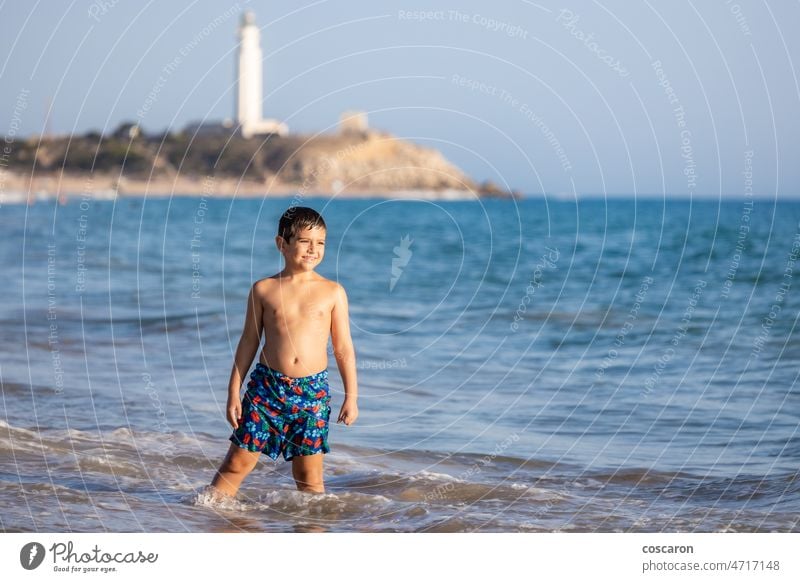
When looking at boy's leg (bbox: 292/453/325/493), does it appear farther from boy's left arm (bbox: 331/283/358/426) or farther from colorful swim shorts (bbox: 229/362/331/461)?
boy's left arm (bbox: 331/283/358/426)

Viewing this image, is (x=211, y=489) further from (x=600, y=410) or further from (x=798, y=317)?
(x=798, y=317)

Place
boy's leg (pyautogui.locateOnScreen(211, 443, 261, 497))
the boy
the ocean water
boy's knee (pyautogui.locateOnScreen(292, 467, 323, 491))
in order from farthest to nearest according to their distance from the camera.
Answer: the ocean water → boy's knee (pyautogui.locateOnScreen(292, 467, 323, 491)) → boy's leg (pyautogui.locateOnScreen(211, 443, 261, 497)) → the boy

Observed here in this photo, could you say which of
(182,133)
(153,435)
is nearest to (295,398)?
(153,435)

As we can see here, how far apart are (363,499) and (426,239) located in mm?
29532

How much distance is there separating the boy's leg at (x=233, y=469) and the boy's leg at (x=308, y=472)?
0.23 m

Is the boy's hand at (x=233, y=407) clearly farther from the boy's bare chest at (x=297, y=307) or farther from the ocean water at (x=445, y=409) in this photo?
the ocean water at (x=445, y=409)

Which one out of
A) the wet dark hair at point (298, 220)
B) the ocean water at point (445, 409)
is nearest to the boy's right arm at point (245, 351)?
the wet dark hair at point (298, 220)

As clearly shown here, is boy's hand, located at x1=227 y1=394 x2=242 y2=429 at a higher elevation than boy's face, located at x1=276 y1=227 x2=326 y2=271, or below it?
below

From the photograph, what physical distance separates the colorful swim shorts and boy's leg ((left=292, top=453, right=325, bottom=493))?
12cm

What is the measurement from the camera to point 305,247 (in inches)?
219

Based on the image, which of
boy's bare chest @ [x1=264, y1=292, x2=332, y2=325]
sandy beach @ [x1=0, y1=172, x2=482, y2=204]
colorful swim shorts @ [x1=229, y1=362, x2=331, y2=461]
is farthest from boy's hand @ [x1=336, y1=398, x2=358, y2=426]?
sandy beach @ [x1=0, y1=172, x2=482, y2=204]

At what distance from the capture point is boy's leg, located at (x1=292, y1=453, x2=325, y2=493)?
5809 millimetres

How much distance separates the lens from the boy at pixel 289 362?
221 inches

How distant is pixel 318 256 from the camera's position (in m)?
5.57
